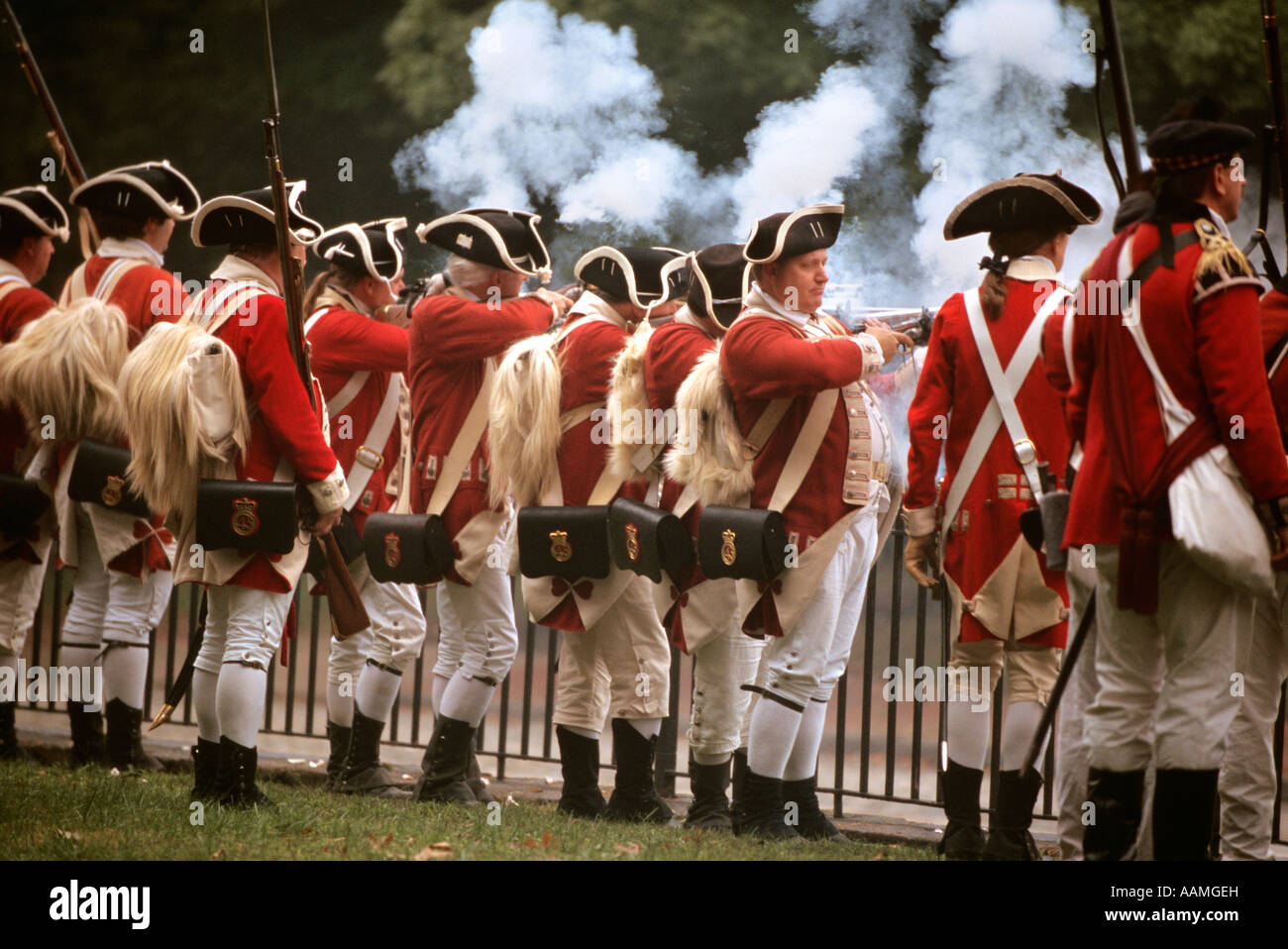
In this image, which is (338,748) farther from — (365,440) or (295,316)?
(295,316)

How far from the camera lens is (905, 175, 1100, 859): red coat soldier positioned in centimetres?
416

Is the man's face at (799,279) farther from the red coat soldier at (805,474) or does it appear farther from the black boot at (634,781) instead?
the black boot at (634,781)

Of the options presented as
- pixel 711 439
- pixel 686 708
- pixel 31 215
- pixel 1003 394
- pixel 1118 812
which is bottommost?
pixel 686 708

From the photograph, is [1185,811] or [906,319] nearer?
[1185,811]

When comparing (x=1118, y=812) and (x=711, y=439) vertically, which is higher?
(x=711, y=439)

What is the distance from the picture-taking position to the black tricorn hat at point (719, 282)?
16.1 feet

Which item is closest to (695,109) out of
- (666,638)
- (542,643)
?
(666,638)

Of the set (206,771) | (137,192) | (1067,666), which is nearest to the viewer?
(1067,666)

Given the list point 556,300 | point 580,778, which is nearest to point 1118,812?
point 580,778

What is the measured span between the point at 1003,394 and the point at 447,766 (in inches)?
95.6

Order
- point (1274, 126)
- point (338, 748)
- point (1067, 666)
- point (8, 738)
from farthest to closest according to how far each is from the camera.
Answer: point (8, 738)
point (338, 748)
point (1274, 126)
point (1067, 666)

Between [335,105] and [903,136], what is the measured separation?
333cm

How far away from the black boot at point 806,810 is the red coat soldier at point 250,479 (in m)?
1.73

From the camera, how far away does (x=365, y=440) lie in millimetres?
5719
